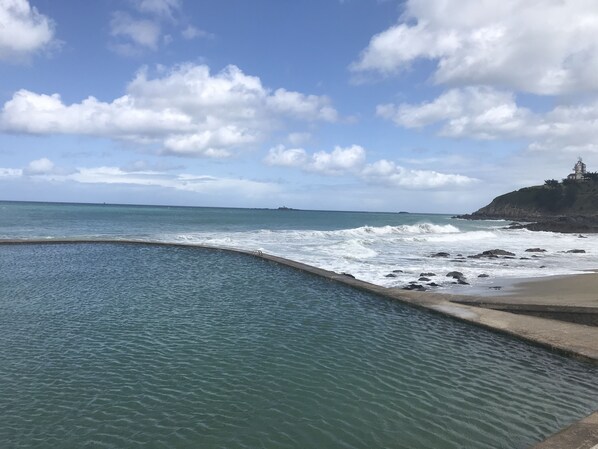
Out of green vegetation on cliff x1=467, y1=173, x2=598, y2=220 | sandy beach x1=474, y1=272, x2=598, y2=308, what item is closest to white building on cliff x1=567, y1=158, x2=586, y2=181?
green vegetation on cliff x1=467, y1=173, x2=598, y2=220

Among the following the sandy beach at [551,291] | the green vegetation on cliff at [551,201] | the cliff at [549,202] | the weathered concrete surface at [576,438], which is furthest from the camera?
the green vegetation on cliff at [551,201]

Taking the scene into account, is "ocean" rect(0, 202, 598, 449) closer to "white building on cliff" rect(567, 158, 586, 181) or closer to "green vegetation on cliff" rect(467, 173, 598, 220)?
"green vegetation on cliff" rect(467, 173, 598, 220)

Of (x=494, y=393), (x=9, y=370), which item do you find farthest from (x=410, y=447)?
(x=9, y=370)

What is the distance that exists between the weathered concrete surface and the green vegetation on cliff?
342ft

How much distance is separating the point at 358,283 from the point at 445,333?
588cm

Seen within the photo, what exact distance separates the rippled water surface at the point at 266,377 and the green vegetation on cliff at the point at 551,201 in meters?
102

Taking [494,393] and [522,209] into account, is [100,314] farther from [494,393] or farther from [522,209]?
[522,209]

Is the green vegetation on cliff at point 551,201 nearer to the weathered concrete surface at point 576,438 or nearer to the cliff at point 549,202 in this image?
the cliff at point 549,202

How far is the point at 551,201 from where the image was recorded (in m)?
113

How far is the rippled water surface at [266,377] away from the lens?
5.85 m

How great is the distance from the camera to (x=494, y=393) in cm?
704

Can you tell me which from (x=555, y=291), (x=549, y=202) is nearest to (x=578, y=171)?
(x=549, y=202)

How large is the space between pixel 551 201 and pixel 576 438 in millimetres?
125679

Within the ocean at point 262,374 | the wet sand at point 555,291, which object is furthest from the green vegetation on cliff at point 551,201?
the ocean at point 262,374
